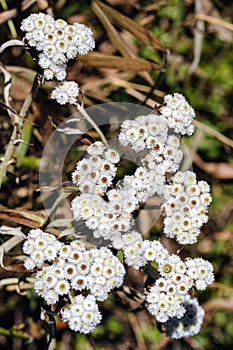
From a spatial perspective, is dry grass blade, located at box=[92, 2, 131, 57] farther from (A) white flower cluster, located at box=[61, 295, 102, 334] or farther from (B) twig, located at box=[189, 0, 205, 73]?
(A) white flower cluster, located at box=[61, 295, 102, 334]

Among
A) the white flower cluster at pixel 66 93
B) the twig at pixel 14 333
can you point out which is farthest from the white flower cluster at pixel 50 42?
the twig at pixel 14 333

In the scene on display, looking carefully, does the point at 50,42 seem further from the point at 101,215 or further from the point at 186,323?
the point at 186,323

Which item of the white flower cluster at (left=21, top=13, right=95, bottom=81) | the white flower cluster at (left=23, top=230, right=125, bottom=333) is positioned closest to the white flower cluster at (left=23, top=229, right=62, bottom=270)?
the white flower cluster at (left=23, top=230, right=125, bottom=333)

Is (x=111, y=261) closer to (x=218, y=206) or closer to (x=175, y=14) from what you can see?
(x=218, y=206)

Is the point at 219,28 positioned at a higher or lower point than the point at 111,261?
higher

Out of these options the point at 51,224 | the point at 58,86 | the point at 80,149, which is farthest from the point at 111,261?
the point at 80,149

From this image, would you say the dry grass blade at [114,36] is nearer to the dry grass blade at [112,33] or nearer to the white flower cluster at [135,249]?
the dry grass blade at [112,33]
